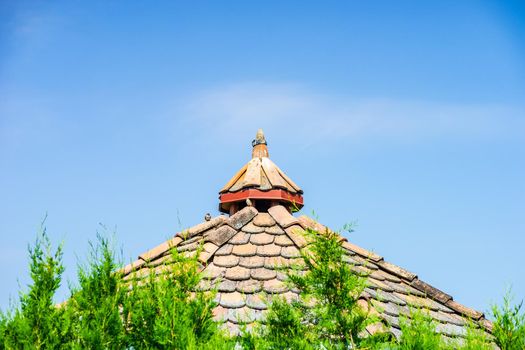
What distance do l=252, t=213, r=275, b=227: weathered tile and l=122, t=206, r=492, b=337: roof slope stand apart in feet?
0.05

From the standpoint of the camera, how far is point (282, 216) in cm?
847

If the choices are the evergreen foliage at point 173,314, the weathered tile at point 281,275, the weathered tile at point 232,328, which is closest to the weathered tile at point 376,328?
the weathered tile at point 281,275

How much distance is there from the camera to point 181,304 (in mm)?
6094

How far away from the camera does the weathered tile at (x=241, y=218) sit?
835cm

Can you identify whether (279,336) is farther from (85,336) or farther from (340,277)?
(85,336)

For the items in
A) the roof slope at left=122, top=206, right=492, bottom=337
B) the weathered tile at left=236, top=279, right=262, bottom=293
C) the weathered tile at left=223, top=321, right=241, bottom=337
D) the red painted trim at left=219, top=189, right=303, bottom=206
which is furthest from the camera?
the red painted trim at left=219, top=189, right=303, bottom=206

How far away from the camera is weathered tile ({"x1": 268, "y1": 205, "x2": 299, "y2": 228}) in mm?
8211

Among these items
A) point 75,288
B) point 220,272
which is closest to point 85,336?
point 75,288

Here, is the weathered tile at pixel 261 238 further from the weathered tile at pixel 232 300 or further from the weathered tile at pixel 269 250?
the weathered tile at pixel 232 300

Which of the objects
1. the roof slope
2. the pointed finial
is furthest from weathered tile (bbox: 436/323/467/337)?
the pointed finial

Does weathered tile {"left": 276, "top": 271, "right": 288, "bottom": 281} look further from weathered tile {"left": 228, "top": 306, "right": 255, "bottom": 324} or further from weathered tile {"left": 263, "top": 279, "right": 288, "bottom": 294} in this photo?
Result: weathered tile {"left": 228, "top": 306, "right": 255, "bottom": 324}

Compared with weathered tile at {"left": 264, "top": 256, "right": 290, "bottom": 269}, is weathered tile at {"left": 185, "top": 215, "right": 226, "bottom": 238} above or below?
above

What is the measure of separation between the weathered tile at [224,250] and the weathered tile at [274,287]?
87 centimetres

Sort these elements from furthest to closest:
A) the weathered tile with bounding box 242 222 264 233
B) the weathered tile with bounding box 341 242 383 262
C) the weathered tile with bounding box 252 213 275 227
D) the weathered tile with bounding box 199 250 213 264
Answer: the weathered tile with bounding box 341 242 383 262 < the weathered tile with bounding box 252 213 275 227 < the weathered tile with bounding box 242 222 264 233 < the weathered tile with bounding box 199 250 213 264
